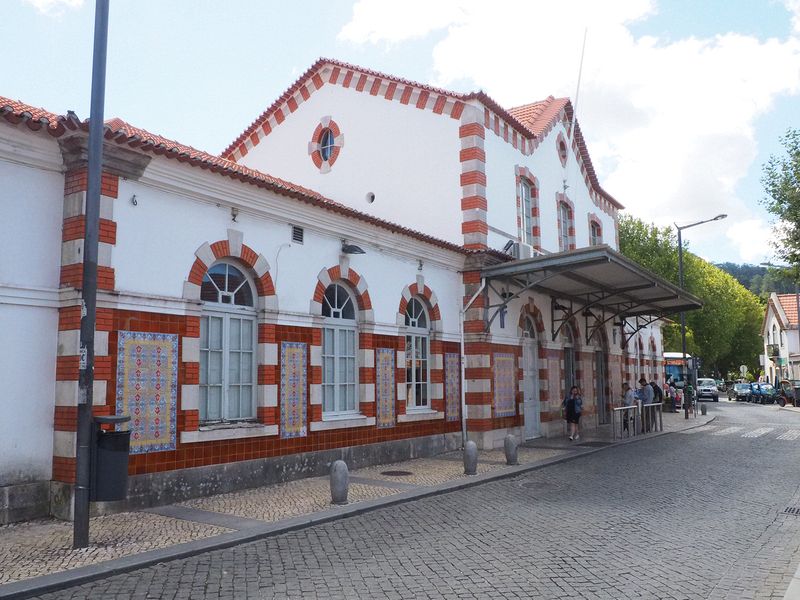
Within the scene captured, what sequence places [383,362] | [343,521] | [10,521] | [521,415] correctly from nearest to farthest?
[10,521] < [343,521] < [383,362] < [521,415]

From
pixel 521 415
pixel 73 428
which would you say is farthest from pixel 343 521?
pixel 521 415

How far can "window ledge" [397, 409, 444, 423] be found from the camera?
1362 cm

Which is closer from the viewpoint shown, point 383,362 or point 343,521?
point 343,521

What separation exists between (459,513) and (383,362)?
5.13m

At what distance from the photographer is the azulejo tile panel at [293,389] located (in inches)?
428

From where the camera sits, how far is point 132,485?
8484mm

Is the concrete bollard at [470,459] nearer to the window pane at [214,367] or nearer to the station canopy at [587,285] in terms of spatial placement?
the station canopy at [587,285]

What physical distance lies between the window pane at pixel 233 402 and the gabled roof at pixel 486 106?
9357 mm

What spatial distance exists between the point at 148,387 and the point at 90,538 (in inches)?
90.0

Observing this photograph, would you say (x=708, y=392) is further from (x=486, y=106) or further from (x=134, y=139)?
(x=134, y=139)

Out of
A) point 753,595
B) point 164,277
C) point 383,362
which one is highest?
point 164,277

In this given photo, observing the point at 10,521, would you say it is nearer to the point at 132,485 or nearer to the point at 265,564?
the point at 132,485

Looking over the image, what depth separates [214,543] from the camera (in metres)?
6.79

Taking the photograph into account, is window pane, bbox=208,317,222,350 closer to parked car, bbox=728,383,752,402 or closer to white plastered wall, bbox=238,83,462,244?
white plastered wall, bbox=238,83,462,244
